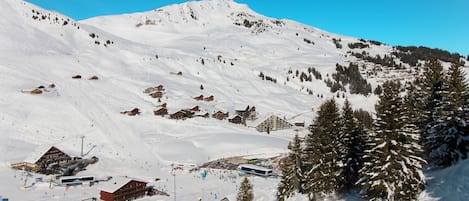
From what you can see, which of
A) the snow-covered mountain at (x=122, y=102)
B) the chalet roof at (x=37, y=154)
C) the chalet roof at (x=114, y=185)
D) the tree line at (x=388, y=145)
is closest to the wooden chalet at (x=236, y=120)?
the snow-covered mountain at (x=122, y=102)

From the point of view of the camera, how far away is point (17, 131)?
57500 millimetres

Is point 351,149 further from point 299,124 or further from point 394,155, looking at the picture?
point 299,124

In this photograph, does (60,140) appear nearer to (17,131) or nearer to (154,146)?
(17,131)

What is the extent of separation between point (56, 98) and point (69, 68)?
22.6m

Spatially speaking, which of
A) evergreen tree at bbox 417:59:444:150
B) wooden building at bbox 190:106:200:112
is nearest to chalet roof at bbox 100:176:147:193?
evergreen tree at bbox 417:59:444:150

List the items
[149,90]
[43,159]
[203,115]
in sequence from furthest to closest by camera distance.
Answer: [149,90] → [203,115] → [43,159]

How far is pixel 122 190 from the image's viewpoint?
42.1 m

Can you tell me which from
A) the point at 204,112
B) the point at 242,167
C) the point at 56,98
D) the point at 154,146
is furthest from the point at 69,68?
the point at 242,167

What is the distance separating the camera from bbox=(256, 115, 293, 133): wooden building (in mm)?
87938

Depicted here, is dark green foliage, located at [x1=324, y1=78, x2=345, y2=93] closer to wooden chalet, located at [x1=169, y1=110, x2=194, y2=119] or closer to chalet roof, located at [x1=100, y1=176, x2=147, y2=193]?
wooden chalet, located at [x1=169, y1=110, x2=194, y2=119]

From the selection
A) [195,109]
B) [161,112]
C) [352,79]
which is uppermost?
[352,79]

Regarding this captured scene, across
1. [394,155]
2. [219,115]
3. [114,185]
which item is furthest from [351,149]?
[219,115]

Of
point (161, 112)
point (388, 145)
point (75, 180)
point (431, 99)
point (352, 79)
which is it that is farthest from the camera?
point (352, 79)

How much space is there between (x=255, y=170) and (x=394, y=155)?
32.1 metres
